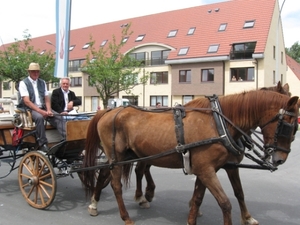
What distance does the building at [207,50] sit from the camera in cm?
2672

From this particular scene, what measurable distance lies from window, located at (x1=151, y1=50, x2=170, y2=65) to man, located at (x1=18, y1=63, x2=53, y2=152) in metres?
25.8

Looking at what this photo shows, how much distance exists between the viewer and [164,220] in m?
4.54

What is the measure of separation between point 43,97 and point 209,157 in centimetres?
334

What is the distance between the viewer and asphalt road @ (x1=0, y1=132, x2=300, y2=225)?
14.8 ft

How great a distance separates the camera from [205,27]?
30.2m

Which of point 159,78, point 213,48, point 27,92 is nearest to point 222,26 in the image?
point 213,48

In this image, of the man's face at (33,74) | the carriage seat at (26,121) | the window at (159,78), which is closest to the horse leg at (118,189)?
the carriage seat at (26,121)

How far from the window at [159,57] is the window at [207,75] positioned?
4240mm

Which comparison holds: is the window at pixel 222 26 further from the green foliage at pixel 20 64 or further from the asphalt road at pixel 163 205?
the asphalt road at pixel 163 205

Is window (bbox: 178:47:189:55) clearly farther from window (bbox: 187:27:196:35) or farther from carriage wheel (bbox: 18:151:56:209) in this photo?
carriage wheel (bbox: 18:151:56:209)

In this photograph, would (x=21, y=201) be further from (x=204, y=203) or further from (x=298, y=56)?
(x=298, y=56)

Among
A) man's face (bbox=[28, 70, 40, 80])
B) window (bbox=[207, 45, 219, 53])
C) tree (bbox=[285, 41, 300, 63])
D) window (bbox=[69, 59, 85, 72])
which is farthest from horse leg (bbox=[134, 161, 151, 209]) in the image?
tree (bbox=[285, 41, 300, 63])

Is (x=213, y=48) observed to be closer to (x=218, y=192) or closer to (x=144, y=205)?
(x=144, y=205)

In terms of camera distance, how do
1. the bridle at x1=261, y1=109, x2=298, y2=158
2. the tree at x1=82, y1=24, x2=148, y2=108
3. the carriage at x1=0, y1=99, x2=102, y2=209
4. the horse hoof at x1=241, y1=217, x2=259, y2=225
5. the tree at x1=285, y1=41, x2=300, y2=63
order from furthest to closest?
the tree at x1=285, y1=41, x2=300, y2=63 < the tree at x1=82, y1=24, x2=148, y2=108 < the carriage at x1=0, y1=99, x2=102, y2=209 < the horse hoof at x1=241, y1=217, x2=259, y2=225 < the bridle at x1=261, y1=109, x2=298, y2=158
